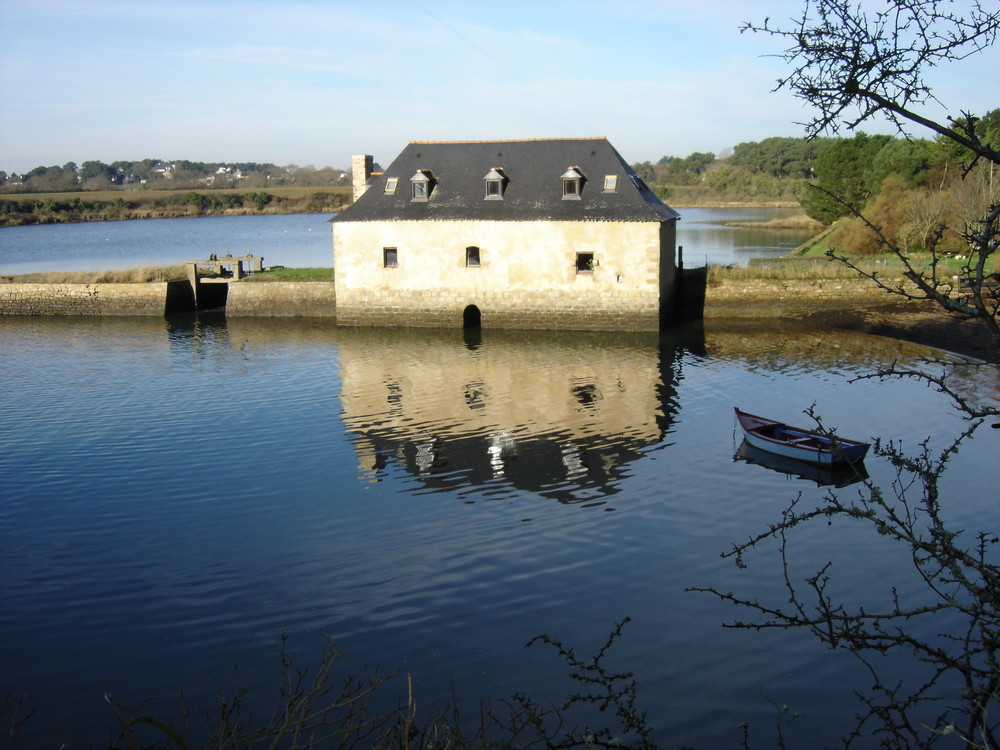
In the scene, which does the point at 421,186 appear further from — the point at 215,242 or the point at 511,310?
the point at 215,242

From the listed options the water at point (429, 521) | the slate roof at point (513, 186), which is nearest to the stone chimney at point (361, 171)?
the slate roof at point (513, 186)

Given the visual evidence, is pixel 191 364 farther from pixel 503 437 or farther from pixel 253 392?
pixel 503 437

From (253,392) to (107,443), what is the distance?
194 inches

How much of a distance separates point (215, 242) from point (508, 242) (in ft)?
144

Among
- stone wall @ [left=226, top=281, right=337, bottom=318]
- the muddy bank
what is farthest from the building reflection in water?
the muddy bank

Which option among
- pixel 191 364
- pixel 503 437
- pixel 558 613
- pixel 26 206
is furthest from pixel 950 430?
pixel 26 206

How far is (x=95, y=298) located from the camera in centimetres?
3697

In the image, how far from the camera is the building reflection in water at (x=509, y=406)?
16.2 m

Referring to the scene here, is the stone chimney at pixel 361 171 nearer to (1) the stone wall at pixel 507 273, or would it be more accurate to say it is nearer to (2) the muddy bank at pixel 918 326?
(1) the stone wall at pixel 507 273

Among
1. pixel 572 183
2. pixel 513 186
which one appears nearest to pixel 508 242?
pixel 513 186

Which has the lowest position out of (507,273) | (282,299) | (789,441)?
(789,441)

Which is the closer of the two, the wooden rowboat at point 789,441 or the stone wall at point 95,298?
the wooden rowboat at point 789,441

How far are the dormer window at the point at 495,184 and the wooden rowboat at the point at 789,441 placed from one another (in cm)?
1591

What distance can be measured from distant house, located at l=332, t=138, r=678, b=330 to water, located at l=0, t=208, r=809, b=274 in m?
13.4
